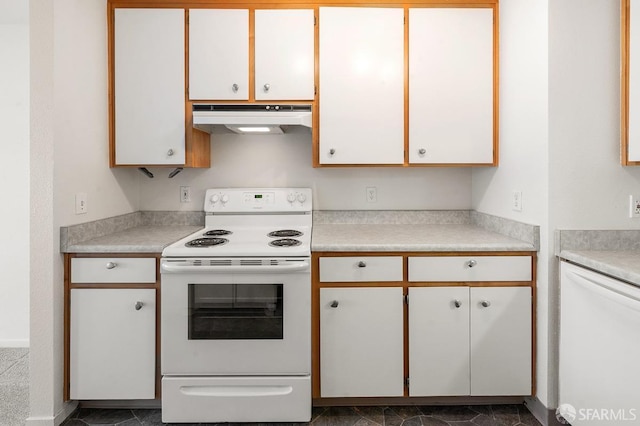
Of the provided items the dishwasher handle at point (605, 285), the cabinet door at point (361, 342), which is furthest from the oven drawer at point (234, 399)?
the dishwasher handle at point (605, 285)

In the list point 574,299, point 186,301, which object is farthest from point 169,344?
point 574,299

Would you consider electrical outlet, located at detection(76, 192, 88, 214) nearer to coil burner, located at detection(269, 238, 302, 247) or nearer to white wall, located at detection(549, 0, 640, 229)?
coil burner, located at detection(269, 238, 302, 247)

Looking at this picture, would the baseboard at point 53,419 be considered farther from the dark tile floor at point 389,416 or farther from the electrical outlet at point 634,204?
the electrical outlet at point 634,204

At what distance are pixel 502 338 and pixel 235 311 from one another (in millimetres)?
1338

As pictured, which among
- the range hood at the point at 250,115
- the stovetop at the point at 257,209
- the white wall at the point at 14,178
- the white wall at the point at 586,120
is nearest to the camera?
the white wall at the point at 586,120

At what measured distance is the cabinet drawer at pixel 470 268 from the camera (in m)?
2.03

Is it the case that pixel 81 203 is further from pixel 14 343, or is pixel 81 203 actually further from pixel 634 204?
pixel 634 204

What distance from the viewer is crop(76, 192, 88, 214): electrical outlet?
6.91ft

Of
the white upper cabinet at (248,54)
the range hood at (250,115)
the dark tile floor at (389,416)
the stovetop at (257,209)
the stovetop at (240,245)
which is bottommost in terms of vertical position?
the dark tile floor at (389,416)

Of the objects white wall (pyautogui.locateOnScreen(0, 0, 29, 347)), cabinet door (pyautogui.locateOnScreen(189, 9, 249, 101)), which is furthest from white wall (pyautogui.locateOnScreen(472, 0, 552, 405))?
white wall (pyautogui.locateOnScreen(0, 0, 29, 347))

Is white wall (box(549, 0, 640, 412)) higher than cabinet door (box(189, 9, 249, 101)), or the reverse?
cabinet door (box(189, 9, 249, 101))

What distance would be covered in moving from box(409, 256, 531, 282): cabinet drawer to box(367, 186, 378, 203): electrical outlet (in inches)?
32.3

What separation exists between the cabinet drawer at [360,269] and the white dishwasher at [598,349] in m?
0.77

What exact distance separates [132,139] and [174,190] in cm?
48
